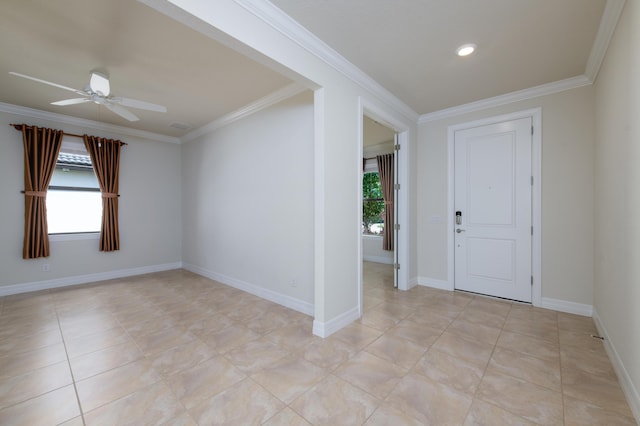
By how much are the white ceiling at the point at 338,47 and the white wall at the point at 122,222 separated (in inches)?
42.8

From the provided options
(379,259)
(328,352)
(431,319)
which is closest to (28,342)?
(328,352)

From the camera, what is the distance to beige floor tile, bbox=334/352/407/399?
1.81m

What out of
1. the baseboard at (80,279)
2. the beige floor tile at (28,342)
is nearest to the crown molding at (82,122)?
the baseboard at (80,279)

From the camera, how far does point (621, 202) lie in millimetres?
1922

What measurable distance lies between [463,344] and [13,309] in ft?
17.5

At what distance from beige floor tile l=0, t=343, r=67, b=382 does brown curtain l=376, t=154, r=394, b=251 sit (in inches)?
213

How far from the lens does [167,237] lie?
5613 mm

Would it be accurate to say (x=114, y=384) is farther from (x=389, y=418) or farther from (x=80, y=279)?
(x=80, y=279)

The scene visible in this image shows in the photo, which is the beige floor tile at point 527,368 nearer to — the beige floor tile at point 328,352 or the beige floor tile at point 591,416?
the beige floor tile at point 591,416

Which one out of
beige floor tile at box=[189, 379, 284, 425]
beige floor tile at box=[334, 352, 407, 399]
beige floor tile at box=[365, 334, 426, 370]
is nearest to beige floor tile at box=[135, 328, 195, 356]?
beige floor tile at box=[189, 379, 284, 425]

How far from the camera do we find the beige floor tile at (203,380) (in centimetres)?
175

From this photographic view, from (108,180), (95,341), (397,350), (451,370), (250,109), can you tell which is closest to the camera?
(451,370)

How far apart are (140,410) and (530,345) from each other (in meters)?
3.11

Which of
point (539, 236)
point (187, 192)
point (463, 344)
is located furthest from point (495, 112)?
point (187, 192)
